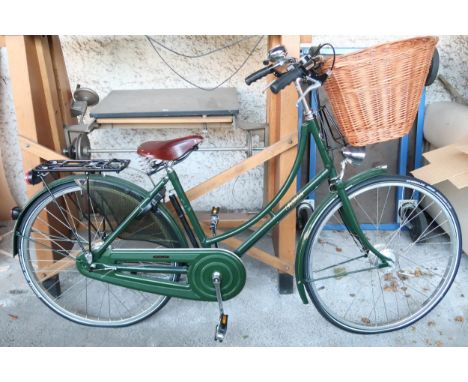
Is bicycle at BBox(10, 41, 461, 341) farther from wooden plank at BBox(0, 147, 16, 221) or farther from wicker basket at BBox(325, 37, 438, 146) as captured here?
wooden plank at BBox(0, 147, 16, 221)

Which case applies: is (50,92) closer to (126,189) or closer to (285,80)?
(126,189)

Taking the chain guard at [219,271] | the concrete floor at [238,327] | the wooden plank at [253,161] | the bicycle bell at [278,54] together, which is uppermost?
the bicycle bell at [278,54]

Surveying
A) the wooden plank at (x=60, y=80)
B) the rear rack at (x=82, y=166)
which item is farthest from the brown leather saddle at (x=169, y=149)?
the wooden plank at (x=60, y=80)

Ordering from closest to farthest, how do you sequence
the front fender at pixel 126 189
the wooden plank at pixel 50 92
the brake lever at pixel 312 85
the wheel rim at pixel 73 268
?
the brake lever at pixel 312 85
the front fender at pixel 126 189
the wheel rim at pixel 73 268
the wooden plank at pixel 50 92

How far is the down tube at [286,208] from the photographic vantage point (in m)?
2.31

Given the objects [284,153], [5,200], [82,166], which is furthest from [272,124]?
[5,200]

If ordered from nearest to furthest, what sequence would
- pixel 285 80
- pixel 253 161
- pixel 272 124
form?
pixel 285 80, pixel 253 161, pixel 272 124

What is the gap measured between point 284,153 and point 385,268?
784 mm

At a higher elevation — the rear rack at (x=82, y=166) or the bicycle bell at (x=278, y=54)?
the bicycle bell at (x=278, y=54)

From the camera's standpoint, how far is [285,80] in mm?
2018

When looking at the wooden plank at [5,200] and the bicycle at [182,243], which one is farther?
the wooden plank at [5,200]

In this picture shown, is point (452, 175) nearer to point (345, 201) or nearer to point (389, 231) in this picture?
point (345, 201)

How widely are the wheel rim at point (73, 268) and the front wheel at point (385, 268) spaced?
3.08 feet

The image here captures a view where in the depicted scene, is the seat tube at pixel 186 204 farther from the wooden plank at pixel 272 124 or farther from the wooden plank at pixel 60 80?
the wooden plank at pixel 60 80
